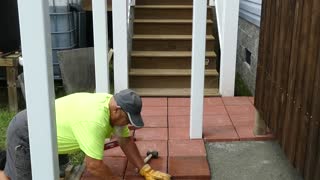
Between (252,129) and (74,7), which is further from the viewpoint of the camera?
(74,7)

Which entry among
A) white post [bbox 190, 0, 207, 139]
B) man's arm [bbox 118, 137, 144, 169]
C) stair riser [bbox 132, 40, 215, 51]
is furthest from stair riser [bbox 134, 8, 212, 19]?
man's arm [bbox 118, 137, 144, 169]

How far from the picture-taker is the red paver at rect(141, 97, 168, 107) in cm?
567

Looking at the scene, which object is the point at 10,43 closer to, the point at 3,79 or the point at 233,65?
the point at 3,79

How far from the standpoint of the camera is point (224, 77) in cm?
612

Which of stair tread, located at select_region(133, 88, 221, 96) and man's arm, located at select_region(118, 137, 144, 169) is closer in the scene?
man's arm, located at select_region(118, 137, 144, 169)

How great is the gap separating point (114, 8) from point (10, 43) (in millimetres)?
1807

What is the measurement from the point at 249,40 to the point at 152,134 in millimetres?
3097

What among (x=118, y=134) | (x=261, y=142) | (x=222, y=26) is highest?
(x=222, y=26)

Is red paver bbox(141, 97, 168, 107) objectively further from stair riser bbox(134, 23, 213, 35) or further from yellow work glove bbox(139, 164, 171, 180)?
yellow work glove bbox(139, 164, 171, 180)

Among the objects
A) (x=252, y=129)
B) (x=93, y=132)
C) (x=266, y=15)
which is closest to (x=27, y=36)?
(x=93, y=132)

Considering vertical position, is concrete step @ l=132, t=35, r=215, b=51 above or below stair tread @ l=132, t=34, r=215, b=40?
below

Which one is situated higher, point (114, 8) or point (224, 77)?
point (114, 8)

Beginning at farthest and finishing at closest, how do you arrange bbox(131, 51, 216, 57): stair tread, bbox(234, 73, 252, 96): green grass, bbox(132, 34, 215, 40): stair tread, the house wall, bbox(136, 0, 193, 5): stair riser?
1. bbox(136, 0, 193, 5): stair riser
2. bbox(132, 34, 215, 40): stair tread
3. bbox(131, 51, 216, 57): stair tread
4. bbox(234, 73, 252, 96): green grass
5. the house wall

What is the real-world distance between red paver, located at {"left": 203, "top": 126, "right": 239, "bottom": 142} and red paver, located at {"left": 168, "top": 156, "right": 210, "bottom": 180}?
452mm
